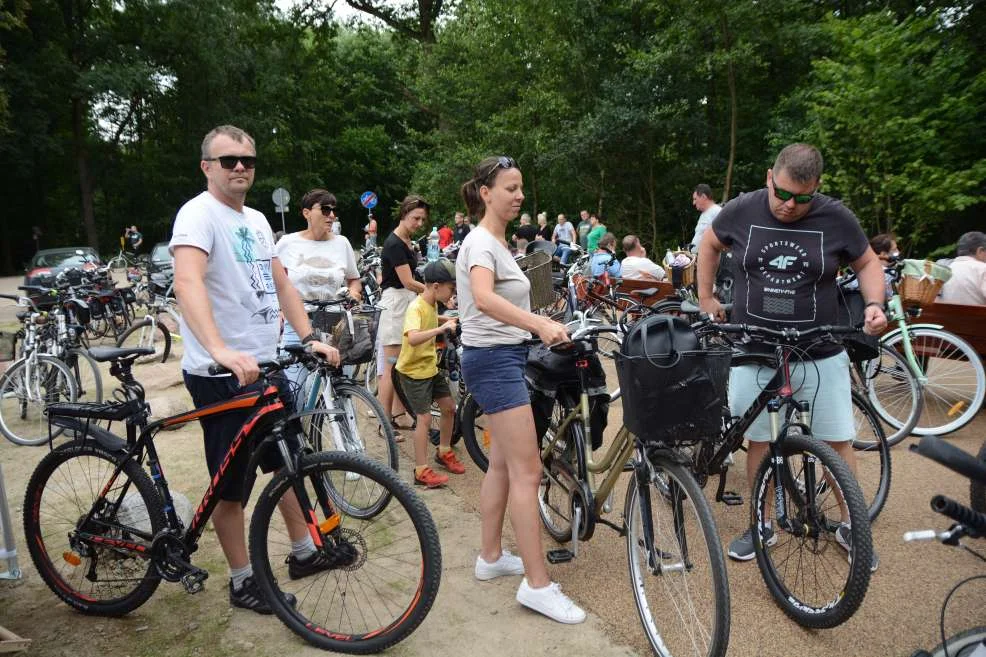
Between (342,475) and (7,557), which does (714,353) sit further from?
(7,557)

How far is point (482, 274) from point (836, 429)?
1837 millimetres

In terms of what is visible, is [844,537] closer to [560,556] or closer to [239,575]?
[560,556]

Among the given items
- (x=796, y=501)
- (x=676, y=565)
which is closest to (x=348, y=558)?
(x=676, y=565)

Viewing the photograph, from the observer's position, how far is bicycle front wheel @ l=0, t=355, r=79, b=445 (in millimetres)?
6270

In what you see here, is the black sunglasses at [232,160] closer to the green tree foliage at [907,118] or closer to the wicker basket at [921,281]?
the wicker basket at [921,281]

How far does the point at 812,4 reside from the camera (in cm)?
1722

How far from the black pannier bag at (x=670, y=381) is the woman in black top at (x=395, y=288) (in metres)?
A: 3.16

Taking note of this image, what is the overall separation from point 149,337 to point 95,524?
6.28 meters

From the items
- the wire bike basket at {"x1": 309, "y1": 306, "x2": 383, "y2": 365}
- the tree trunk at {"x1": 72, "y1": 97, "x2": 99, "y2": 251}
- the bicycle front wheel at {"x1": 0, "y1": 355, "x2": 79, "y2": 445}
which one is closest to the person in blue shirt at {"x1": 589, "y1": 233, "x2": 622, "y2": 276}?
the wire bike basket at {"x1": 309, "y1": 306, "x2": 383, "y2": 365}

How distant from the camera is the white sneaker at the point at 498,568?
3297 millimetres

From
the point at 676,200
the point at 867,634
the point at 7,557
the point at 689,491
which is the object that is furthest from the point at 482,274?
the point at 676,200

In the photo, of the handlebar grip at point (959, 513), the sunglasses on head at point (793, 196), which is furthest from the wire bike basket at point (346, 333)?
the handlebar grip at point (959, 513)

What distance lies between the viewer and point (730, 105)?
19422mm

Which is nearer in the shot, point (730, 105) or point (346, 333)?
point (346, 333)
